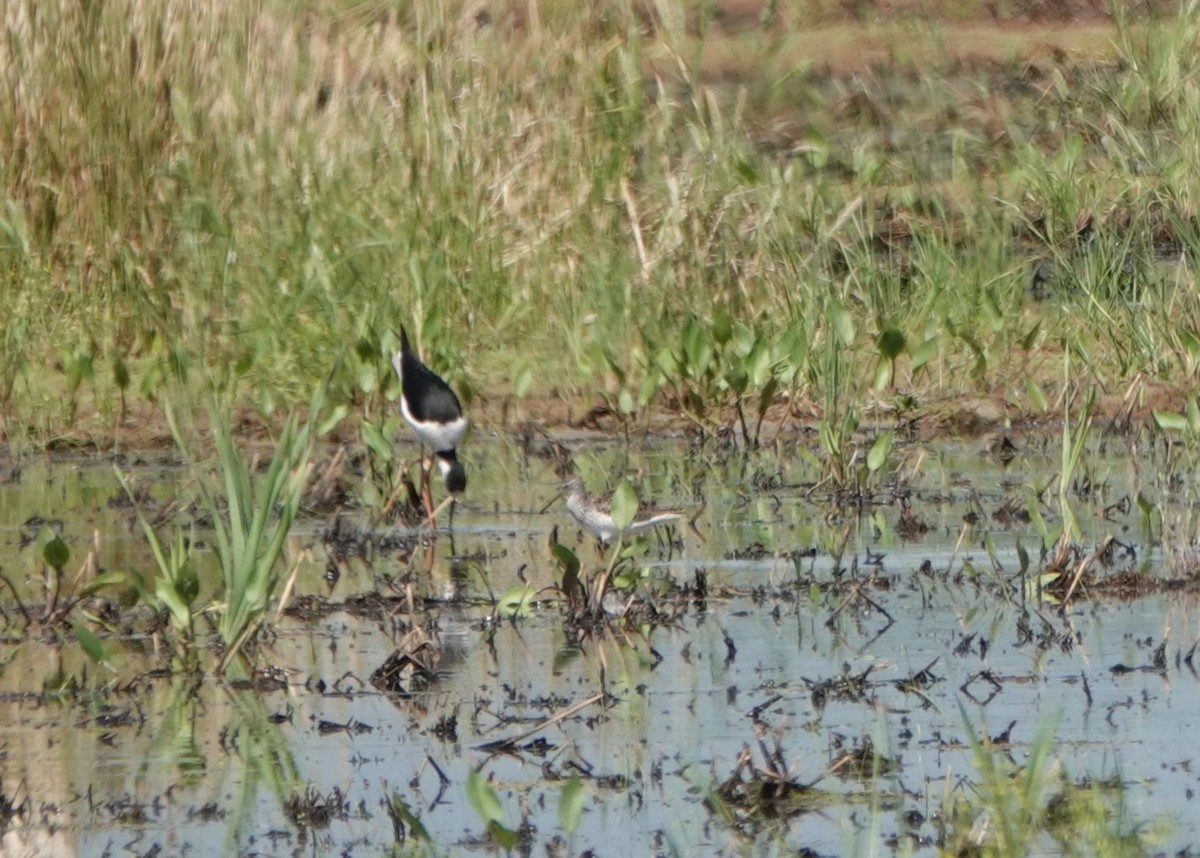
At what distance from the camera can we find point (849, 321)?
8.56 m

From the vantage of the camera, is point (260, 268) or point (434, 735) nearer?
point (434, 735)

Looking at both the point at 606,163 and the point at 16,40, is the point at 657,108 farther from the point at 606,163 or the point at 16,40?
the point at 16,40

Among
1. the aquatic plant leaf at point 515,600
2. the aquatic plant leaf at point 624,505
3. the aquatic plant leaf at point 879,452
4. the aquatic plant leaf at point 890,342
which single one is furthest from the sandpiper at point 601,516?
the aquatic plant leaf at point 890,342

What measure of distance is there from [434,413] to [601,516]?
1668 mm

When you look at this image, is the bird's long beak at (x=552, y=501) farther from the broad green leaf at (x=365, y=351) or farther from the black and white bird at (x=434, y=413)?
the broad green leaf at (x=365, y=351)

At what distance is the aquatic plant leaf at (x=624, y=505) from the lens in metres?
5.93

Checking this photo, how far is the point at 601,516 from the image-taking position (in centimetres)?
634

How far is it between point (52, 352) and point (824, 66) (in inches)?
271

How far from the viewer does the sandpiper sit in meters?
6.27

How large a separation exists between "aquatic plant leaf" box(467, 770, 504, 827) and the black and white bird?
3561mm

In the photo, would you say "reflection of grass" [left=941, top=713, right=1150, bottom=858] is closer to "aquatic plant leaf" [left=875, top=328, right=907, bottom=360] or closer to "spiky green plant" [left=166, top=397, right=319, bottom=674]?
"spiky green plant" [left=166, top=397, right=319, bottom=674]

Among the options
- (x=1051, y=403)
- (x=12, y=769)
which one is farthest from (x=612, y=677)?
(x=1051, y=403)

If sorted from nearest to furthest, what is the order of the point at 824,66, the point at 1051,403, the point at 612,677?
the point at 612,677, the point at 1051,403, the point at 824,66

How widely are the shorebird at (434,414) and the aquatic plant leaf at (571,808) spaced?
3.57 m
